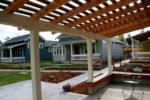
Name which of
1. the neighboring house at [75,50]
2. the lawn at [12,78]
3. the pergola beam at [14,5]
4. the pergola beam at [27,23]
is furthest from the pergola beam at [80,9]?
the neighboring house at [75,50]

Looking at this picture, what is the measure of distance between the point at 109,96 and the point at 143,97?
4.28 ft

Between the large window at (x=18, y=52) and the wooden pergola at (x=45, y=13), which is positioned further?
the large window at (x=18, y=52)

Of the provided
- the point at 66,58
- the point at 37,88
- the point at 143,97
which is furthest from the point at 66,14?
the point at 66,58

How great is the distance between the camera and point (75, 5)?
2941 millimetres

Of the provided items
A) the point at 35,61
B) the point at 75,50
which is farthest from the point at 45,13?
the point at 75,50

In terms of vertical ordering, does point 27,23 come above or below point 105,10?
below

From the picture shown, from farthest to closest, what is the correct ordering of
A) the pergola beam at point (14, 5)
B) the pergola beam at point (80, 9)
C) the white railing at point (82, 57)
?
the white railing at point (82, 57) → the pergola beam at point (80, 9) → the pergola beam at point (14, 5)

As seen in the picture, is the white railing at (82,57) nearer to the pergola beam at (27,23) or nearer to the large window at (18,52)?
the pergola beam at (27,23)

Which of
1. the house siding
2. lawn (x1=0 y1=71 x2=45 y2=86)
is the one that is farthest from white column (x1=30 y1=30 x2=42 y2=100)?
the house siding

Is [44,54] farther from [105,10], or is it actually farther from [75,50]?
[105,10]

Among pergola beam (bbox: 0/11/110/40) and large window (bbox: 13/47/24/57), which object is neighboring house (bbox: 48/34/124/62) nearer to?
large window (bbox: 13/47/24/57)

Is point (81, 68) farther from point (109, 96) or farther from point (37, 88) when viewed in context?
point (37, 88)

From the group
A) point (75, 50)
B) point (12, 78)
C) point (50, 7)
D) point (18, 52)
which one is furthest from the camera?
point (18, 52)

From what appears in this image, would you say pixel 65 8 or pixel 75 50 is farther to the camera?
pixel 75 50
